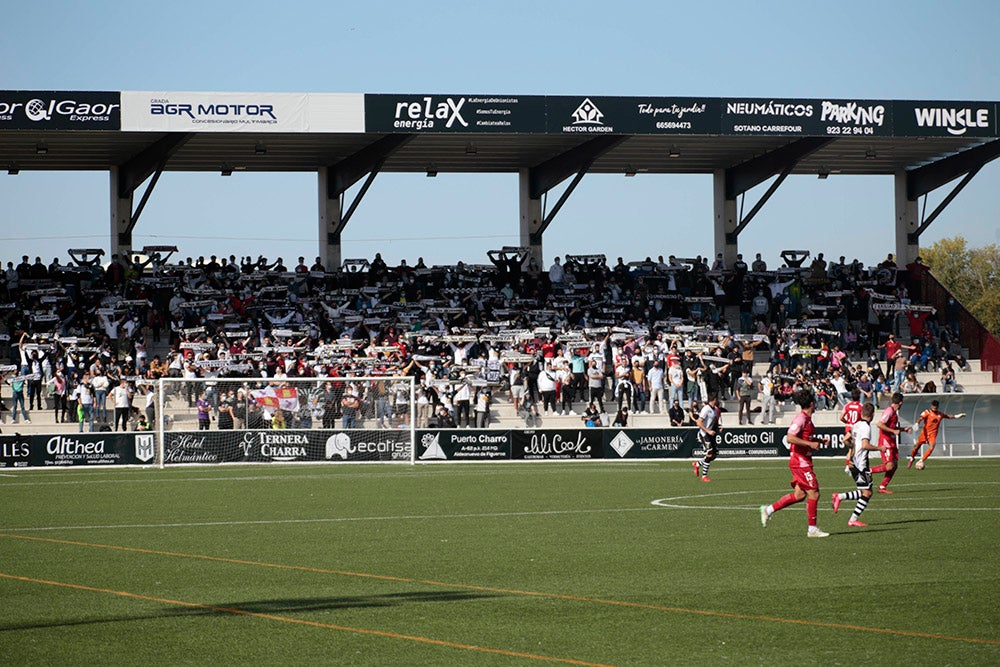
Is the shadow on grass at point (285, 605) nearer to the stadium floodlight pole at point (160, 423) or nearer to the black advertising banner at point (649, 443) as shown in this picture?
the stadium floodlight pole at point (160, 423)

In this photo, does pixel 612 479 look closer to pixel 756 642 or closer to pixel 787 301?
pixel 756 642

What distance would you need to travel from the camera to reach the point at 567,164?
1896 inches

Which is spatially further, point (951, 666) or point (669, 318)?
point (669, 318)

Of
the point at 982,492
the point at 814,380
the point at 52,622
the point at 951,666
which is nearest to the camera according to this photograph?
the point at 951,666

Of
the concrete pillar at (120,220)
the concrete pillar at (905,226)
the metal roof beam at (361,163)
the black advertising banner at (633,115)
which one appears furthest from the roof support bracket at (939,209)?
the concrete pillar at (120,220)

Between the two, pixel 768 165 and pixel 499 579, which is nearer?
pixel 499 579

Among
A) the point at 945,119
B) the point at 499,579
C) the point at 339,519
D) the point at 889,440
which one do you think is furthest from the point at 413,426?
the point at 945,119

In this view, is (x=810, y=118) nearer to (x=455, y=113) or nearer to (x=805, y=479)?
(x=455, y=113)

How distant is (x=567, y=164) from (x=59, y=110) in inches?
696

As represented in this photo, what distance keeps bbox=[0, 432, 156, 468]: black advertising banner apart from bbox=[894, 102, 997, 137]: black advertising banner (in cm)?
2767

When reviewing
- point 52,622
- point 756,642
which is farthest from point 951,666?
point 52,622

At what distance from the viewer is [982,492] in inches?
858

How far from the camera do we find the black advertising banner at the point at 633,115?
4416cm

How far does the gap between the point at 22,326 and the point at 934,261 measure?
77.6 meters
